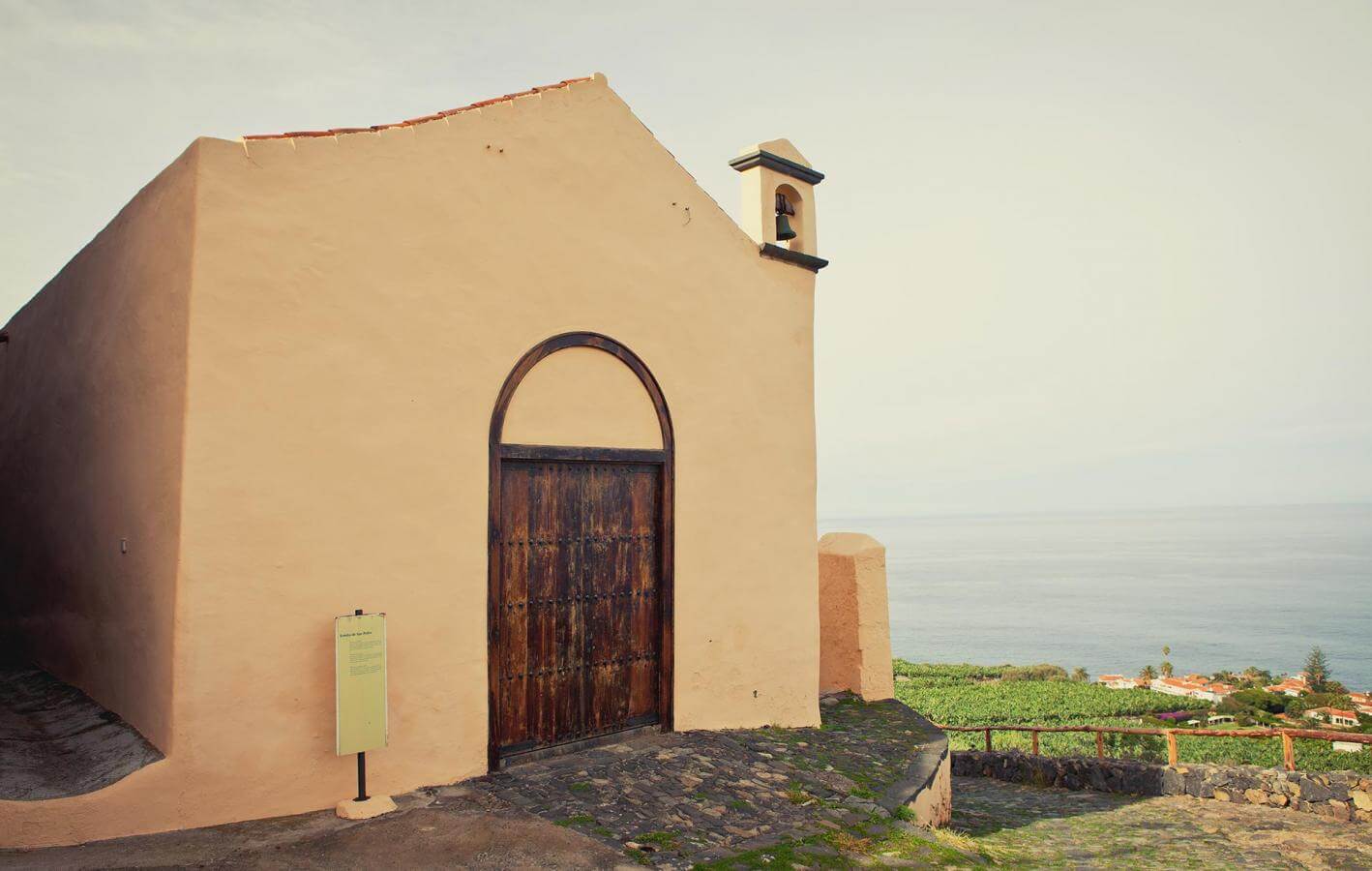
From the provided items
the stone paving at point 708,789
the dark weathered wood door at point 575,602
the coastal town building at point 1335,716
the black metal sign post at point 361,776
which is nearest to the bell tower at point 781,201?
the dark weathered wood door at point 575,602

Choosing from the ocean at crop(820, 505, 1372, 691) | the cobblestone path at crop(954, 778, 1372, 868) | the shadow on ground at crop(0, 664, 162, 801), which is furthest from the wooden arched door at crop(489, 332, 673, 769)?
the ocean at crop(820, 505, 1372, 691)

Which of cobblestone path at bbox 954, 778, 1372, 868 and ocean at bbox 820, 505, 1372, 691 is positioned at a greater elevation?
cobblestone path at bbox 954, 778, 1372, 868

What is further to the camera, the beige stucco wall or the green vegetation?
the green vegetation

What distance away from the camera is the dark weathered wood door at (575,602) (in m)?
7.14

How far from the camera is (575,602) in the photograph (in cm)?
759

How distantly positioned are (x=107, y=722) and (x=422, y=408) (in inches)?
130

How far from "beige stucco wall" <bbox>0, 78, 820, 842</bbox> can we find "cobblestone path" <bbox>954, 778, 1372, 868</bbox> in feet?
9.77

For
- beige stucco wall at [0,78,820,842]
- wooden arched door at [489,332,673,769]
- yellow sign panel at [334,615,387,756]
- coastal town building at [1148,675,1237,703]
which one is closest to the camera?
beige stucco wall at [0,78,820,842]

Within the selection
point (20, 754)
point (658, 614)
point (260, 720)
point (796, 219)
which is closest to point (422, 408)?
point (260, 720)

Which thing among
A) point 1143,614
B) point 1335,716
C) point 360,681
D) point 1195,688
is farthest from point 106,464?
point 1143,614

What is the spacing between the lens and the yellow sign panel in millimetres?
5816

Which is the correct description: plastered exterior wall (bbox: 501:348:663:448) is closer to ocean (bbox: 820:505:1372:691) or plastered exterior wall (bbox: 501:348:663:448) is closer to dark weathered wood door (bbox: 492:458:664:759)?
dark weathered wood door (bbox: 492:458:664:759)

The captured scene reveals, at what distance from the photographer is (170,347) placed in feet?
19.2

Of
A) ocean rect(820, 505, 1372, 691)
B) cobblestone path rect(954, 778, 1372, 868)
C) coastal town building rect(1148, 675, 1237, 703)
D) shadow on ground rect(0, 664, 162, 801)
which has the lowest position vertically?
ocean rect(820, 505, 1372, 691)
